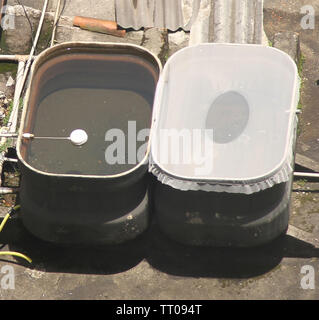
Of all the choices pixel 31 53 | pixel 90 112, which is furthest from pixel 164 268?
pixel 31 53

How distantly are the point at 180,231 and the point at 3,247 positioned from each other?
2570 millimetres

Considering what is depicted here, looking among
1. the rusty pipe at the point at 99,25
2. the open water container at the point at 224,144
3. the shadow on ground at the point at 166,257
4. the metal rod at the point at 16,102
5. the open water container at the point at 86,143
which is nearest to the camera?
the open water container at the point at 224,144

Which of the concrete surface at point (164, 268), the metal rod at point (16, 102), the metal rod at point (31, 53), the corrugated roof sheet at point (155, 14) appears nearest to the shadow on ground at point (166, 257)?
the concrete surface at point (164, 268)

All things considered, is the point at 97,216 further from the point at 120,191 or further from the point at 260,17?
the point at 260,17

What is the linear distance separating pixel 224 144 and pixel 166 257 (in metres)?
1.76

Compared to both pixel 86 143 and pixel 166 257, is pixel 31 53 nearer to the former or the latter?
pixel 86 143

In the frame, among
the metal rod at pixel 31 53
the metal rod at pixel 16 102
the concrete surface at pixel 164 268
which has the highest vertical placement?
the metal rod at pixel 31 53

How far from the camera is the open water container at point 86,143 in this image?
9883 mm

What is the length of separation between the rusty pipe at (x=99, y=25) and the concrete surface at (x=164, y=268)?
3.66 metres

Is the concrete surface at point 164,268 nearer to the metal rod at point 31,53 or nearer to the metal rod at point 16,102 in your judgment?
the metal rod at point 16,102

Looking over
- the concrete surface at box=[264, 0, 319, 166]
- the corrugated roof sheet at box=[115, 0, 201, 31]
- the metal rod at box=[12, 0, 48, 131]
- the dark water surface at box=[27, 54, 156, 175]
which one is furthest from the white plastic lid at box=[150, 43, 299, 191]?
the metal rod at box=[12, 0, 48, 131]

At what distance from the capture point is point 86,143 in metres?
11.3

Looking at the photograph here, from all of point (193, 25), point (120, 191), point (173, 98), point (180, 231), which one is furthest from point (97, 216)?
point (193, 25)

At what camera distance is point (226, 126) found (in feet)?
34.8
